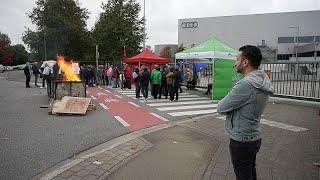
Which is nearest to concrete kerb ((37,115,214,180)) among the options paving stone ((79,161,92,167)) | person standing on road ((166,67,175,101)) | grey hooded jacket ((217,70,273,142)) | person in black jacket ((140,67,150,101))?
paving stone ((79,161,92,167))

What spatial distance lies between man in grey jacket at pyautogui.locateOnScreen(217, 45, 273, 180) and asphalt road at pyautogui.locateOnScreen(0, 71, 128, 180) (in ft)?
12.0

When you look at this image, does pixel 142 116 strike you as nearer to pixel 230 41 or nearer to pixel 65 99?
pixel 65 99

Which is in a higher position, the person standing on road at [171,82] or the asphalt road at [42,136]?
the person standing on road at [171,82]

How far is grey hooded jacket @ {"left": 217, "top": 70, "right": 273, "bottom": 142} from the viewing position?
3516mm

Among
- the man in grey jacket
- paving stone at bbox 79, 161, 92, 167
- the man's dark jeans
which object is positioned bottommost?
paving stone at bbox 79, 161, 92, 167

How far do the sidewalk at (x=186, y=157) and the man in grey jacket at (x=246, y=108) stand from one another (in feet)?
7.27

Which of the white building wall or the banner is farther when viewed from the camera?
the white building wall

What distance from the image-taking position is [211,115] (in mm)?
12898

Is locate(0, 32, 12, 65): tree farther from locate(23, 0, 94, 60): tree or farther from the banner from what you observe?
the banner

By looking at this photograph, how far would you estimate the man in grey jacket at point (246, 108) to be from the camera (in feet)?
11.6

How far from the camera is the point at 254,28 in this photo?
3762 inches

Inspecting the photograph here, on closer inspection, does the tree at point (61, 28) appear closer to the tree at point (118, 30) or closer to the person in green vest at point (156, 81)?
the tree at point (118, 30)

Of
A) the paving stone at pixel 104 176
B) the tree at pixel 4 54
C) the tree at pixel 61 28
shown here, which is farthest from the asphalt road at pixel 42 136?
the tree at pixel 4 54

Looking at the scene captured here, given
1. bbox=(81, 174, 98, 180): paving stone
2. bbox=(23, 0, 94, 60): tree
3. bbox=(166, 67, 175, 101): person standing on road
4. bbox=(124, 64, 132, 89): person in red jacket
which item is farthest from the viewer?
bbox=(23, 0, 94, 60): tree
